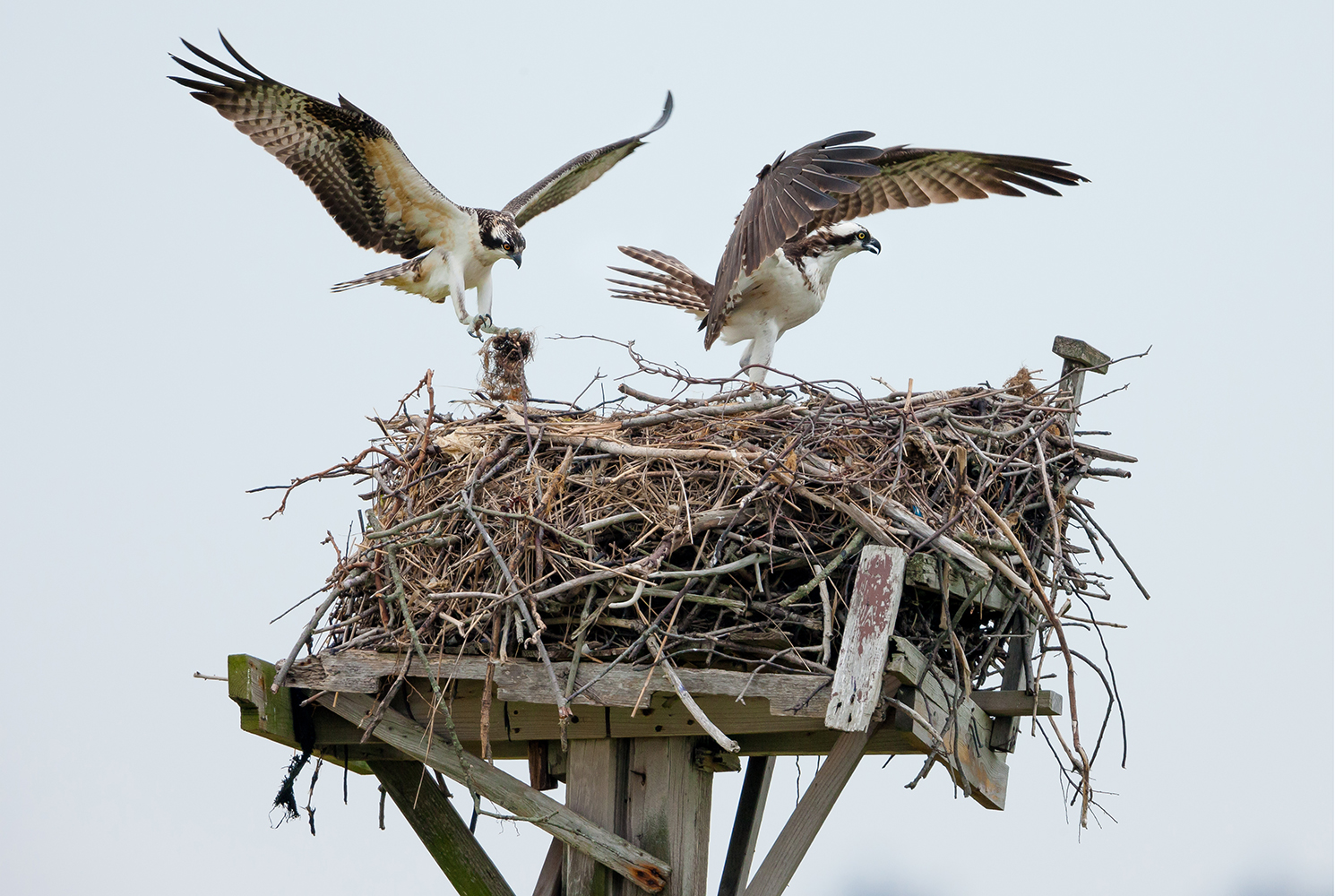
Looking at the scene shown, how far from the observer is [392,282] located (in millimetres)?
7160

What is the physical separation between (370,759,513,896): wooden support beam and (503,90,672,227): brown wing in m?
3.86

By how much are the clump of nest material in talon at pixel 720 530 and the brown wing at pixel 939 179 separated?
7.56 ft

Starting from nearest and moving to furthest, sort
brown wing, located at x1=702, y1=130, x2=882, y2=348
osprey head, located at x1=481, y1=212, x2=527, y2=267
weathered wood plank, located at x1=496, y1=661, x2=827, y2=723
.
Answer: weathered wood plank, located at x1=496, y1=661, x2=827, y2=723 → brown wing, located at x1=702, y1=130, x2=882, y2=348 → osprey head, located at x1=481, y1=212, x2=527, y2=267

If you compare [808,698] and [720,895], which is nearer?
[808,698]

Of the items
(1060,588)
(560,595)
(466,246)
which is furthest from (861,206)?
(560,595)

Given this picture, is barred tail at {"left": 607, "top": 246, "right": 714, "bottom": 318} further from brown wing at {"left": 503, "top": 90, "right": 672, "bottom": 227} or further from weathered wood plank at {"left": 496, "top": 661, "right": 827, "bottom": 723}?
weathered wood plank at {"left": 496, "top": 661, "right": 827, "bottom": 723}

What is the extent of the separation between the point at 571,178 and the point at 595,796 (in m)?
4.57

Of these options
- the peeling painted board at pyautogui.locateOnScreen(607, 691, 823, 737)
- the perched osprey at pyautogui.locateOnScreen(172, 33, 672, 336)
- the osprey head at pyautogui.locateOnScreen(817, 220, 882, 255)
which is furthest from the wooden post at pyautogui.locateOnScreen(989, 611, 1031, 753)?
the perched osprey at pyautogui.locateOnScreen(172, 33, 672, 336)

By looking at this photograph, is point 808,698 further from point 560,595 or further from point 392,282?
point 392,282

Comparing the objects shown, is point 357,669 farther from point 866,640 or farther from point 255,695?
point 866,640

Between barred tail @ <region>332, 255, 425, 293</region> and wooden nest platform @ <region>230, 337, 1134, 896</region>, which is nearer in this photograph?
wooden nest platform @ <region>230, 337, 1134, 896</region>

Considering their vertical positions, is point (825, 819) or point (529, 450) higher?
point (529, 450)

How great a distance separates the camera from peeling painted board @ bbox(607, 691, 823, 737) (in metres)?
3.86

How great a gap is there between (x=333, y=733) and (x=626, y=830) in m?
1.02
